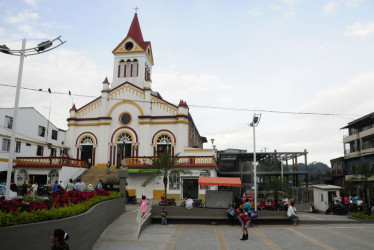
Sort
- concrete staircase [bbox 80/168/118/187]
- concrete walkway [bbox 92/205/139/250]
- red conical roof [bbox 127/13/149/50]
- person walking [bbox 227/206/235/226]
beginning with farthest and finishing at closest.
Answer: red conical roof [bbox 127/13/149/50] → concrete staircase [bbox 80/168/118/187] → person walking [bbox 227/206/235/226] → concrete walkway [bbox 92/205/139/250]

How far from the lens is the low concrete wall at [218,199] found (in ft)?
73.9

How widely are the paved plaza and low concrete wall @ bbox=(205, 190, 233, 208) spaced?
339cm

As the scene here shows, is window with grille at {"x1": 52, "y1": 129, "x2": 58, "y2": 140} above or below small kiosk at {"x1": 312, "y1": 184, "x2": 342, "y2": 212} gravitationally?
above

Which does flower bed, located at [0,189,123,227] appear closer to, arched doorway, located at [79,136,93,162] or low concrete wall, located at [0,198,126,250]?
low concrete wall, located at [0,198,126,250]

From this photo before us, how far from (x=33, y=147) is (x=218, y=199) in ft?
86.5

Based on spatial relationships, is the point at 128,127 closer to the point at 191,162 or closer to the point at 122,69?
the point at 122,69

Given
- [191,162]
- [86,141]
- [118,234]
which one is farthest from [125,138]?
[118,234]

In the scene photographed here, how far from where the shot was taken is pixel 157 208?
1991cm

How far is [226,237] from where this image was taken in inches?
608

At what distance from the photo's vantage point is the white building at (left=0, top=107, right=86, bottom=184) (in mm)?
33688

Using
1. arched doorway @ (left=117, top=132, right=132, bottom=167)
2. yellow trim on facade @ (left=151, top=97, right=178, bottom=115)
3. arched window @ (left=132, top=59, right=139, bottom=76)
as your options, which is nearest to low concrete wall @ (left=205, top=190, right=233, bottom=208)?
yellow trim on facade @ (left=151, top=97, right=178, bottom=115)

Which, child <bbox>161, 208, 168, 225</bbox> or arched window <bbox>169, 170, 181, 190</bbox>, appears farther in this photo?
arched window <bbox>169, 170, 181, 190</bbox>

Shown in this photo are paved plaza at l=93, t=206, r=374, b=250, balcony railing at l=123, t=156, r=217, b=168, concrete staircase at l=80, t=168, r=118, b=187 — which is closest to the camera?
paved plaza at l=93, t=206, r=374, b=250

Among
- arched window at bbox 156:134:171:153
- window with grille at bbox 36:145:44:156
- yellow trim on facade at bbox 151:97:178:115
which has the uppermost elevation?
yellow trim on facade at bbox 151:97:178:115
